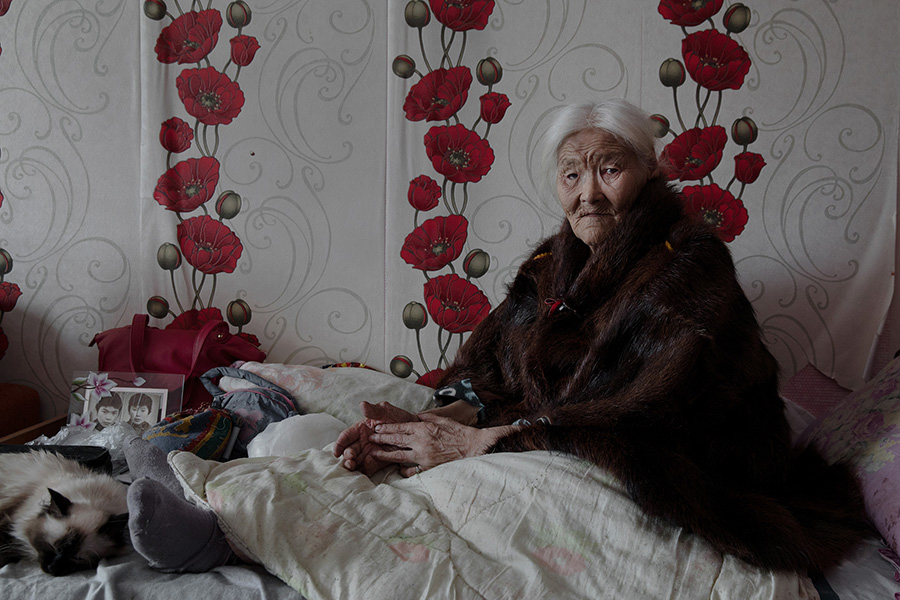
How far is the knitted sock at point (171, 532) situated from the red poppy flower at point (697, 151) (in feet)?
5.33

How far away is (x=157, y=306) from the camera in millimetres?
2119

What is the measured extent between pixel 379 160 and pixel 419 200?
197mm

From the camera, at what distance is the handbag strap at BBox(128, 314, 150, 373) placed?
1896 millimetres

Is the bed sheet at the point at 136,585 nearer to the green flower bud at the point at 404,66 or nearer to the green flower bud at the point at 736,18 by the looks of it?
the green flower bud at the point at 404,66

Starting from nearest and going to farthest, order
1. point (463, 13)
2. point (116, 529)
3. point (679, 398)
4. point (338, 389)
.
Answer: point (116, 529) < point (679, 398) < point (338, 389) < point (463, 13)

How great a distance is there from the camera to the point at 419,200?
2.02 metres

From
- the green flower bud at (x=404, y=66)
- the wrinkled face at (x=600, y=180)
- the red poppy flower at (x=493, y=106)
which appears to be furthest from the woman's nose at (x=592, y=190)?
the green flower bud at (x=404, y=66)

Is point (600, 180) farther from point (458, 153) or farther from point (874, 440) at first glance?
point (874, 440)

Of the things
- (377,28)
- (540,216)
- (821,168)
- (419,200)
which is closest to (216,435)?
(419,200)

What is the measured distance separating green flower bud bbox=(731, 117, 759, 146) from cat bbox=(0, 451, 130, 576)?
1913 millimetres

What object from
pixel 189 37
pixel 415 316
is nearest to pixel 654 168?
pixel 415 316

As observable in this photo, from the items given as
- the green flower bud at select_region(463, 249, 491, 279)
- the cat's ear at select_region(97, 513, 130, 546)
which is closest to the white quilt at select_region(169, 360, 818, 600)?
the cat's ear at select_region(97, 513, 130, 546)

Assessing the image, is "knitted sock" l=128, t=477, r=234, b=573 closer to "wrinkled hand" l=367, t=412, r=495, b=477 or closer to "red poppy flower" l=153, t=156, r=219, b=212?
"wrinkled hand" l=367, t=412, r=495, b=477

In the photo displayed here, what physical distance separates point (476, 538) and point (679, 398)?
1.50 feet
